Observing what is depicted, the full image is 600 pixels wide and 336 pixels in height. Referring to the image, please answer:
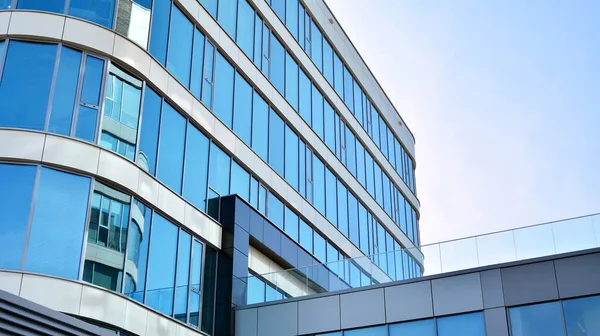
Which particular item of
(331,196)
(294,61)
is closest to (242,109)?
(294,61)

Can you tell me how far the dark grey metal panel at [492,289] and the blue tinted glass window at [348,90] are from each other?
19.1 meters

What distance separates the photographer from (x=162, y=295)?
22.4m

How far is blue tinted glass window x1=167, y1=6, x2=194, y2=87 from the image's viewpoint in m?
24.9

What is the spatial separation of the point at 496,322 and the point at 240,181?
34.2 ft

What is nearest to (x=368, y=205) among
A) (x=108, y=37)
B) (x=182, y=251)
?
(x=182, y=251)

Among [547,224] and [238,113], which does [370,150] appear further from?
[547,224]

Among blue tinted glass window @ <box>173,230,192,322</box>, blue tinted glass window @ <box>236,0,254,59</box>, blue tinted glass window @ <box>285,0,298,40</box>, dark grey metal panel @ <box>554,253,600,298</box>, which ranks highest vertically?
blue tinted glass window @ <box>285,0,298,40</box>

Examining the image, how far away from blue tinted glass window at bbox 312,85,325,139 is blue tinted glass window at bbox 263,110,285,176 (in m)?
3.70

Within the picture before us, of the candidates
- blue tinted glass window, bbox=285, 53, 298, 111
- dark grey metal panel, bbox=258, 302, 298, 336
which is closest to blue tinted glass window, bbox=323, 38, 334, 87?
blue tinted glass window, bbox=285, 53, 298, 111

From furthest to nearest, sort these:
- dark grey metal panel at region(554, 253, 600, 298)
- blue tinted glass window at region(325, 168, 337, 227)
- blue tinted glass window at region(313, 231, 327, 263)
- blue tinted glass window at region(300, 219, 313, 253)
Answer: blue tinted glass window at region(325, 168, 337, 227), blue tinted glass window at region(313, 231, 327, 263), blue tinted glass window at region(300, 219, 313, 253), dark grey metal panel at region(554, 253, 600, 298)

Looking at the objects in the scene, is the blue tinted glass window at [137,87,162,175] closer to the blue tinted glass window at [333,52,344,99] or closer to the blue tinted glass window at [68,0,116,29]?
the blue tinted glass window at [68,0,116,29]

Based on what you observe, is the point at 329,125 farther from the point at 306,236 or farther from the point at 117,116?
the point at 117,116

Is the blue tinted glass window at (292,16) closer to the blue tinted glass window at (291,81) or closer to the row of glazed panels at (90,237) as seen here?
the blue tinted glass window at (291,81)

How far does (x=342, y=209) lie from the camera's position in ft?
120
